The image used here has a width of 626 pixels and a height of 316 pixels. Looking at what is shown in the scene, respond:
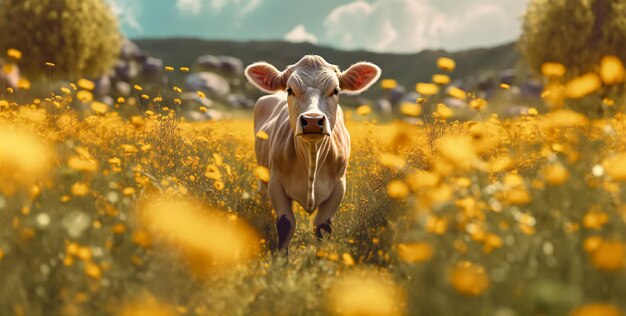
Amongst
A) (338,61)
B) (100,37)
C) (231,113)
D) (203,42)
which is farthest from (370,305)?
(203,42)

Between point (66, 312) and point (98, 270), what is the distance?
0.23 meters

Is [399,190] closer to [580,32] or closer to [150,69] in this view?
[580,32]

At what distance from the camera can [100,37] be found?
94.5 feet

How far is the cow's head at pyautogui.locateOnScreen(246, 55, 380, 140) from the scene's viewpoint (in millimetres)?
4711

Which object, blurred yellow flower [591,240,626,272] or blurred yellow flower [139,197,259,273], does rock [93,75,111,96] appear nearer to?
blurred yellow flower [139,197,259,273]

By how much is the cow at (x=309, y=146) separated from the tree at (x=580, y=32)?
19.2 metres

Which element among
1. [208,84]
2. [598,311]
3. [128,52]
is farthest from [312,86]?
[128,52]

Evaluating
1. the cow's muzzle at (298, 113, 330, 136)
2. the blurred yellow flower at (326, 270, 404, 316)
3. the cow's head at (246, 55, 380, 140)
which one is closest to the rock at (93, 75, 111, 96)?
the cow's head at (246, 55, 380, 140)

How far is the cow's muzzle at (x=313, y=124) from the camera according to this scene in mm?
4645

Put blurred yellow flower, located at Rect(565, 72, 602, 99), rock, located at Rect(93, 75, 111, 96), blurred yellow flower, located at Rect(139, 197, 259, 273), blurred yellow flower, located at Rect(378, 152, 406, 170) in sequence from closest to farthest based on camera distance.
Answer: blurred yellow flower, located at Rect(139, 197, 259, 273) < blurred yellow flower, located at Rect(565, 72, 602, 99) < blurred yellow flower, located at Rect(378, 152, 406, 170) < rock, located at Rect(93, 75, 111, 96)

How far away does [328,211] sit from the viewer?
5625mm

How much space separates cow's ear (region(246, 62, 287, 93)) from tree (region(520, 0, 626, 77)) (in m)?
19.4

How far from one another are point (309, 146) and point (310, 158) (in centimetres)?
14

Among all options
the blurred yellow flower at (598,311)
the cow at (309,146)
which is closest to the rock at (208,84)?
the cow at (309,146)
